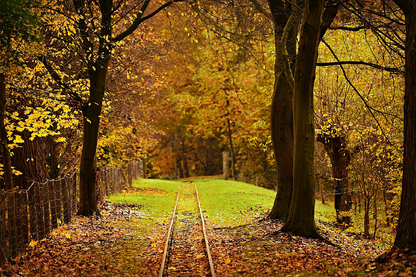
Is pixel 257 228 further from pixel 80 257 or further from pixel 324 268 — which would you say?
pixel 80 257

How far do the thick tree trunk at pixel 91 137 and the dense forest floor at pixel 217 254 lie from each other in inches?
31.7

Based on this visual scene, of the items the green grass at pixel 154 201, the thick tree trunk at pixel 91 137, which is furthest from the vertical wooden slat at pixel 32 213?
the green grass at pixel 154 201

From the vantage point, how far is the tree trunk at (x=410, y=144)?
666 cm

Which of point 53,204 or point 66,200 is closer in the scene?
point 53,204

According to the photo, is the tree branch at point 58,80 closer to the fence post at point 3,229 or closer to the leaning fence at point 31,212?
the leaning fence at point 31,212

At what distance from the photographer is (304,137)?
10.3 meters

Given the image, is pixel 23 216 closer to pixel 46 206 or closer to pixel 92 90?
pixel 46 206

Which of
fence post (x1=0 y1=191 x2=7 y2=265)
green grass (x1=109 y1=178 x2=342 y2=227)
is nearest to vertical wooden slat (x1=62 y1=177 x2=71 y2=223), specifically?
green grass (x1=109 y1=178 x2=342 y2=227)

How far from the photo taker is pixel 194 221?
46.8ft

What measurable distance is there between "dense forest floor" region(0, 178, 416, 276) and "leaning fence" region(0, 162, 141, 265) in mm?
248

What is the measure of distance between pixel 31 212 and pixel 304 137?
680cm

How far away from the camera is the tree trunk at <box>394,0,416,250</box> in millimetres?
6660

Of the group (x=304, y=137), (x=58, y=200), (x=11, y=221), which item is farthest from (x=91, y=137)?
(x=304, y=137)

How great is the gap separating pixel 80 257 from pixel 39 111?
3.63m
